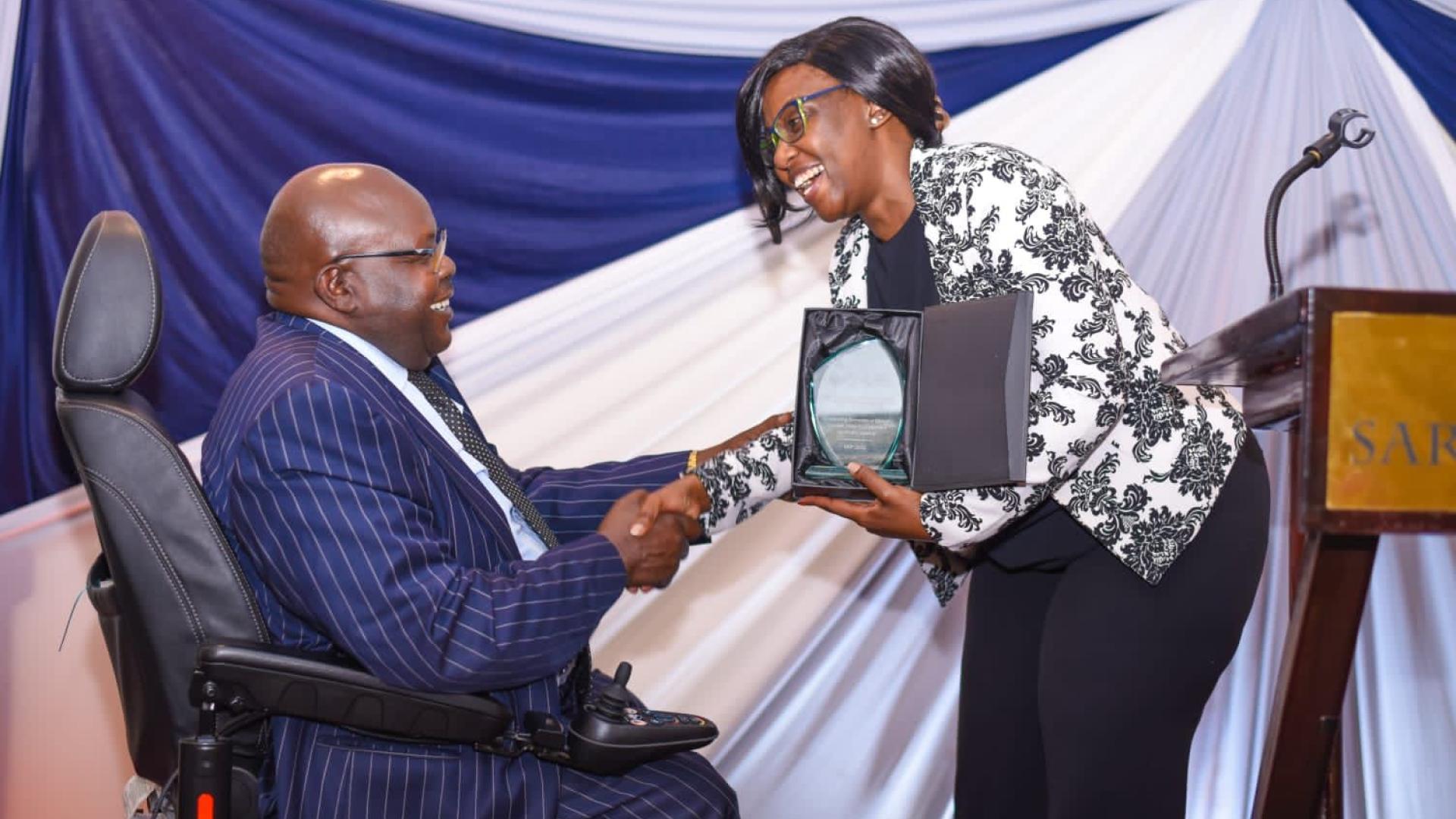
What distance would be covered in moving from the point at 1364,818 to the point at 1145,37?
79.4 inches

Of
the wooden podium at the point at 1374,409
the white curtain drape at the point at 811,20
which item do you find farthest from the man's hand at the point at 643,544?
the white curtain drape at the point at 811,20

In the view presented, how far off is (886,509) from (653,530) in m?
0.38

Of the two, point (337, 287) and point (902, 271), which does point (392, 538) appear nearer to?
point (337, 287)

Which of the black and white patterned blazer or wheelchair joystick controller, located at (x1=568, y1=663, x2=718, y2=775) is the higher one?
the black and white patterned blazer

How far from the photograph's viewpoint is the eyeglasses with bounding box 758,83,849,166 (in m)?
2.10

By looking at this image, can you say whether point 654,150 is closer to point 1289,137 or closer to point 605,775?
point 1289,137

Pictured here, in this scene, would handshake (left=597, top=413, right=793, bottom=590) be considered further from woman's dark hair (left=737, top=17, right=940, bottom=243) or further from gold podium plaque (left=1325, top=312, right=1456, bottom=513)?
gold podium plaque (left=1325, top=312, right=1456, bottom=513)

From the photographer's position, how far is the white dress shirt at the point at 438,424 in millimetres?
2006

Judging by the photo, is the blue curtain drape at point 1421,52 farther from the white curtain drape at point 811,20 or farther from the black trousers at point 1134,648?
the black trousers at point 1134,648

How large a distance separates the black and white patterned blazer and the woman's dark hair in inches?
5.8

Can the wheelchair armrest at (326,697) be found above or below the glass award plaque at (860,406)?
below

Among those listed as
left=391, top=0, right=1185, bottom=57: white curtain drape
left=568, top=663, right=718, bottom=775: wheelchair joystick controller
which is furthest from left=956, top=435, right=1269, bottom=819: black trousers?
left=391, top=0, right=1185, bottom=57: white curtain drape

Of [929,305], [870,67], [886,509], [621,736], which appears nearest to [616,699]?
[621,736]

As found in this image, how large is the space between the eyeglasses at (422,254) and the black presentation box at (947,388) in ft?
2.02
